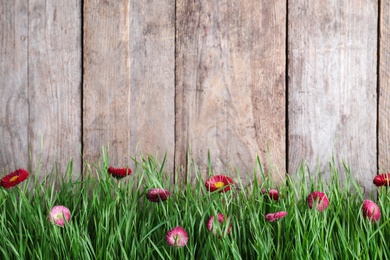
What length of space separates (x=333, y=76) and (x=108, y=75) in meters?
0.64

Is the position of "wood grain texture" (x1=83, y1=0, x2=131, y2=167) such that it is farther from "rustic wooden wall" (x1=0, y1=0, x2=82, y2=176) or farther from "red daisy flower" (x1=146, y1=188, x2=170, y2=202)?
"red daisy flower" (x1=146, y1=188, x2=170, y2=202)

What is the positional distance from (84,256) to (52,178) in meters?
0.46

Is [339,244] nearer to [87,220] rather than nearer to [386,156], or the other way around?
[386,156]

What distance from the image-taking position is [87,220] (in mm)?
1348

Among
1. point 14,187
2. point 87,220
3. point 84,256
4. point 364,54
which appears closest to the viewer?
point 84,256

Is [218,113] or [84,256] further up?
[218,113]

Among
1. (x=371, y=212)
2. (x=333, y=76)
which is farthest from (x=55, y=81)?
(x=371, y=212)

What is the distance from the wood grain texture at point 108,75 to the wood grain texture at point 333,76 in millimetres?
468

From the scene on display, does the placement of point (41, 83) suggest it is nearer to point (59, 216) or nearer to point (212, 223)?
point (59, 216)

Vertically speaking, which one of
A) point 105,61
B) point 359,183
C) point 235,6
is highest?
point 235,6

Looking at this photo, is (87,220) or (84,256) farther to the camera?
(87,220)

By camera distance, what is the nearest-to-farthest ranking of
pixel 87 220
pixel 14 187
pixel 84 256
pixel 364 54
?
1. pixel 84 256
2. pixel 87 220
3. pixel 14 187
4. pixel 364 54

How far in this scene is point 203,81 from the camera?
1.62 meters

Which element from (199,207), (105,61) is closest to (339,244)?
(199,207)
